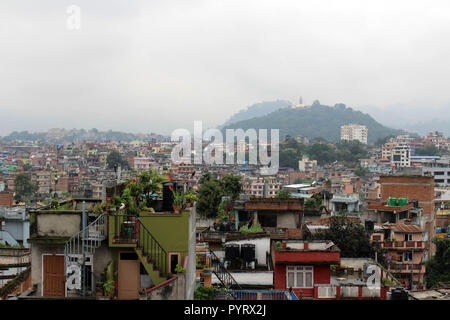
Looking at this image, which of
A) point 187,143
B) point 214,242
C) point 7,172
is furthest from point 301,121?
point 214,242

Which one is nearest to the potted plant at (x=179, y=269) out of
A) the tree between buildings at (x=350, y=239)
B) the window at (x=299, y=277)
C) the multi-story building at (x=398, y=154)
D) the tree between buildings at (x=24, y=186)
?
the window at (x=299, y=277)

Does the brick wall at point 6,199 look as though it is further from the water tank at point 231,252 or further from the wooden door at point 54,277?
the wooden door at point 54,277

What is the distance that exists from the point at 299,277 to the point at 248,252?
1.56 meters

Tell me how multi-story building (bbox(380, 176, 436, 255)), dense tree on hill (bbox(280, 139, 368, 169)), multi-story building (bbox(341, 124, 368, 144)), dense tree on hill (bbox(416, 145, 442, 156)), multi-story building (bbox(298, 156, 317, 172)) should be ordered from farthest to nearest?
multi-story building (bbox(341, 124, 368, 144)) < dense tree on hill (bbox(416, 145, 442, 156)) < dense tree on hill (bbox(280, 139, 368, 169)) < multi-story building (bbox(298, 156, 317, 172)) < multi-story building (bbox(380, 176, 436, 255))

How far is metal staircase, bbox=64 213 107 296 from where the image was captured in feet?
15.0

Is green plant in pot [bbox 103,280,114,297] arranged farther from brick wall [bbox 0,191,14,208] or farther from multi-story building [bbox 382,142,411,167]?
multi-story building [bbox 382,142,411,167]

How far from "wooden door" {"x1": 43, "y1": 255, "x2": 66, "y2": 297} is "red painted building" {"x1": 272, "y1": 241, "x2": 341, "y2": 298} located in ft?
11.8

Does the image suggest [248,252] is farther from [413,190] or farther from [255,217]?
[413,190]

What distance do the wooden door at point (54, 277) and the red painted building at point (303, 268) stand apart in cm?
359

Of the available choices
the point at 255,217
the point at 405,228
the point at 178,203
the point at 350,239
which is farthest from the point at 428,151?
the point at 178,203

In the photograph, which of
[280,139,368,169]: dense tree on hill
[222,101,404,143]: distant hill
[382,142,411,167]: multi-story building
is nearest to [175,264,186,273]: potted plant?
[382,142,411,167]: multi-story building

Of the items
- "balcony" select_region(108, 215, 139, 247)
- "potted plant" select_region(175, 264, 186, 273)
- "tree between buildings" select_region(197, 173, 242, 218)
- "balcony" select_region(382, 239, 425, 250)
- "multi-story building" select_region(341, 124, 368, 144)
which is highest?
"multi-story building" select_region(341, 124, 368, 144)

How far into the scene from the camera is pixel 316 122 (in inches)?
6762
